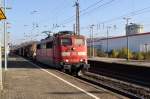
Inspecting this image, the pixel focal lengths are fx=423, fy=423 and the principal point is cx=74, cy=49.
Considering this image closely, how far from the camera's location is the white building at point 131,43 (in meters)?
84.9

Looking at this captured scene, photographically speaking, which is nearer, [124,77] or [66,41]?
[124,77]

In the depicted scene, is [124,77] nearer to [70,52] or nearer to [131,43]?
[70,52]

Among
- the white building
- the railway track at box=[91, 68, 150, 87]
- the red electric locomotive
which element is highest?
the white building

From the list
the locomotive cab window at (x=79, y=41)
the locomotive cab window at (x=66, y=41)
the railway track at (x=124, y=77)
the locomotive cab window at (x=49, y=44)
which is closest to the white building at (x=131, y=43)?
the locomotive cab window at (x=49, y=44)

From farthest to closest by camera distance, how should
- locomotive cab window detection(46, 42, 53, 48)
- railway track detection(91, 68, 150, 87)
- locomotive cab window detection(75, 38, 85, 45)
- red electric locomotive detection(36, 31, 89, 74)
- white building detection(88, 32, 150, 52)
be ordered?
white building detection(88, 32, 150, 52)
locomotive cab window detection(46, 42, 53, 48)
locomotive cab window detection(75, 38, 85, 45)
red electric locomotive detection(36, 31, 89, 74)
railway track detection(91, 68, 150, 87)

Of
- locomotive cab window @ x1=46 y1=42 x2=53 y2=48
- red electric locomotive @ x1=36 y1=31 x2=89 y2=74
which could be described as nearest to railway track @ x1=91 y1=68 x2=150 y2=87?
red electric locomotive @ x1=36 y1=31 x2=89 y2=74

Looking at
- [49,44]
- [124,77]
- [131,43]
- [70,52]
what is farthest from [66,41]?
[131,43]

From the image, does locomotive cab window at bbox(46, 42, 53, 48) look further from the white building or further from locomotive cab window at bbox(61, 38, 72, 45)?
the white building

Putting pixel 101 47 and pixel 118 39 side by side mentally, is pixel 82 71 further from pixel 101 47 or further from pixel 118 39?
pixel 101 47

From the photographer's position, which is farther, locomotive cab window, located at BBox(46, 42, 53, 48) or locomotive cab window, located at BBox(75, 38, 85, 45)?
locomotive cab window, located at BBox(46, 42, 53, 48)

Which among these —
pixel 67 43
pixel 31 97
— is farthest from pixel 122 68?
pixel 31 97

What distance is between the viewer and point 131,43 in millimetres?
95438

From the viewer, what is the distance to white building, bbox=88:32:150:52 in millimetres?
84875

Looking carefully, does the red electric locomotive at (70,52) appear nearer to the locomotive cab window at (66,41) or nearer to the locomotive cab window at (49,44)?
the locomotive cab window at (66,41)
